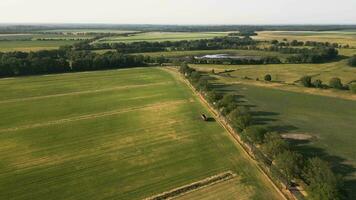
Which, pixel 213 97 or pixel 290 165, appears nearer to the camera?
pixel 290 165

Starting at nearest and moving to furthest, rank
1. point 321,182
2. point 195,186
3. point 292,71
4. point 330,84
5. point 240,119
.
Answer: point 321,182 → point 195,186 → point 240,119 → point 330,84 → point 292,71

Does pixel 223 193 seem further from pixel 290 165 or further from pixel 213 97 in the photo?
pixel 213 97

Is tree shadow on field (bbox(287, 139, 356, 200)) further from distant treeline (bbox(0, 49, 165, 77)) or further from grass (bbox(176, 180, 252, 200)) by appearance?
distant treeline (bbox(0, 49, 165, 77))

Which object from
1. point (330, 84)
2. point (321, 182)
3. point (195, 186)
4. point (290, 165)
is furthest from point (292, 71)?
point (321, 182)

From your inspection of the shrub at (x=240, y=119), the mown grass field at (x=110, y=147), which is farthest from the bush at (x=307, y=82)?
the shrub at (x=240, y=119)

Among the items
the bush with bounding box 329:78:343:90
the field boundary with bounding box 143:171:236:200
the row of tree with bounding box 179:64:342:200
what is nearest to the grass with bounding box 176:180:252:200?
the field boundary with bounding box 143:171:236:200

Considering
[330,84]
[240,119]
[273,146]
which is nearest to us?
[273,146]

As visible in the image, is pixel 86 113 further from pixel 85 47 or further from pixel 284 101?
pixel 85 47
